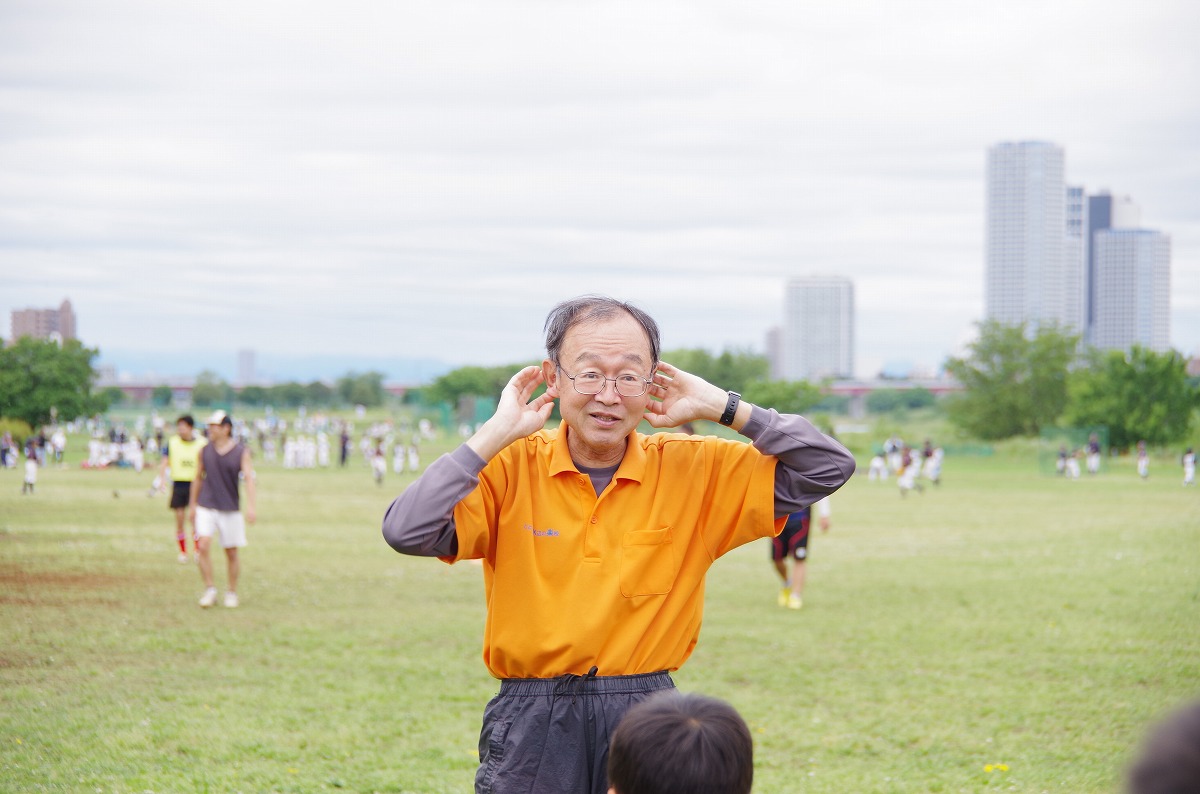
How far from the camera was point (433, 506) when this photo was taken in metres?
3.04

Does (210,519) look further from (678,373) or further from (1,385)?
(1,385)

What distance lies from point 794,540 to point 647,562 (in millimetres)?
10200

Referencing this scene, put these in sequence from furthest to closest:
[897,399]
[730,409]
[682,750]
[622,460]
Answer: [897,399], [730,409], [622,460], [682,750]

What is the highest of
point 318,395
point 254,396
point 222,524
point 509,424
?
point 509,424

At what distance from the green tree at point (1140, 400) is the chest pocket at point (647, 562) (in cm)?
6309

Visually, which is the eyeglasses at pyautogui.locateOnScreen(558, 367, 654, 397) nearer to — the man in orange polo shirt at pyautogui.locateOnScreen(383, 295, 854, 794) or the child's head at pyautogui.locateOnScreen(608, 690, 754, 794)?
the man in orange polo shirt at pyautogui.locateOnScreen(383, 295, 854, 794)

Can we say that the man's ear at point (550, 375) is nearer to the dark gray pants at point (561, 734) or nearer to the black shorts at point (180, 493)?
the dark gray pants at point (561, 734)

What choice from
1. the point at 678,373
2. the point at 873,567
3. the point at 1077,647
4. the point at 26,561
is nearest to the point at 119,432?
the point at 26,561

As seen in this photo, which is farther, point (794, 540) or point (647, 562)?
point (794, 540)

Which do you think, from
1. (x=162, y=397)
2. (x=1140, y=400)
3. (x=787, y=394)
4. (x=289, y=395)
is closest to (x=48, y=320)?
(x=162, y=397)

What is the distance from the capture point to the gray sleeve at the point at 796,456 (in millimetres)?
3307

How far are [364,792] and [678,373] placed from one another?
4347 mm

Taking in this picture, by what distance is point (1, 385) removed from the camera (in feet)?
197

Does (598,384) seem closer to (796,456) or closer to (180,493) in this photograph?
(796,456)
